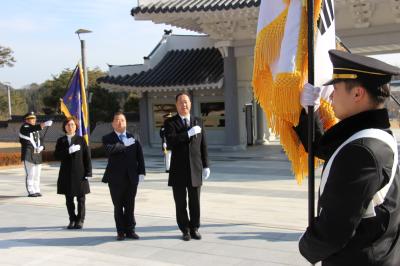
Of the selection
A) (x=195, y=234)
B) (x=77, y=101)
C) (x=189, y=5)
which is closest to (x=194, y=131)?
(x=195, y=234)

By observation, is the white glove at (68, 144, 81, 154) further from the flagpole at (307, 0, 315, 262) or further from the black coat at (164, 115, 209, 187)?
the flagpole at (307, 0, 315, 262)

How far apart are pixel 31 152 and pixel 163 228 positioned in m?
4.40

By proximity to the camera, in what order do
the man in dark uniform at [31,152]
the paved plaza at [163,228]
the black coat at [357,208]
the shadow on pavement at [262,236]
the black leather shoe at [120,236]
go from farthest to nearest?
1. the man in dark uniform at [31,152]
2. the black leather shoe at [120,236]
3. the shadow on pavement at [262,236]
4. the paved plaza at [163,228]
5. the black coat at [357,208]

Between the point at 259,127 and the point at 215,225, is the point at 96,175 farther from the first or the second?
the point at 259,127

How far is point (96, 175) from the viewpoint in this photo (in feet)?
42.6

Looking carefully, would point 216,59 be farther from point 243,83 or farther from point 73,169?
point 73,169

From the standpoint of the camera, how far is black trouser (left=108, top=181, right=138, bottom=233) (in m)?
6.12

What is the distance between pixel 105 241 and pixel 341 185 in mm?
4662

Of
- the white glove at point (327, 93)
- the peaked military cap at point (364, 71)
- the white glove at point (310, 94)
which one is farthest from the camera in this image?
the white glove at point (327, 93)

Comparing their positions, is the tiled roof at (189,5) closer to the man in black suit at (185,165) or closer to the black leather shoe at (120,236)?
the man in black suit at (185,165)

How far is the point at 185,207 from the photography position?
19.9 ft

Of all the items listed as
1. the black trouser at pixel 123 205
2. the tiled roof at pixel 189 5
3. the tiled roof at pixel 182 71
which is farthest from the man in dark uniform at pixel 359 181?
the tiled roof at pixel 182 71

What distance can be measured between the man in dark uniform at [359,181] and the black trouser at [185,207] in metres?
3.88

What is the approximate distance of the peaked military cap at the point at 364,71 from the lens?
6.91ft
